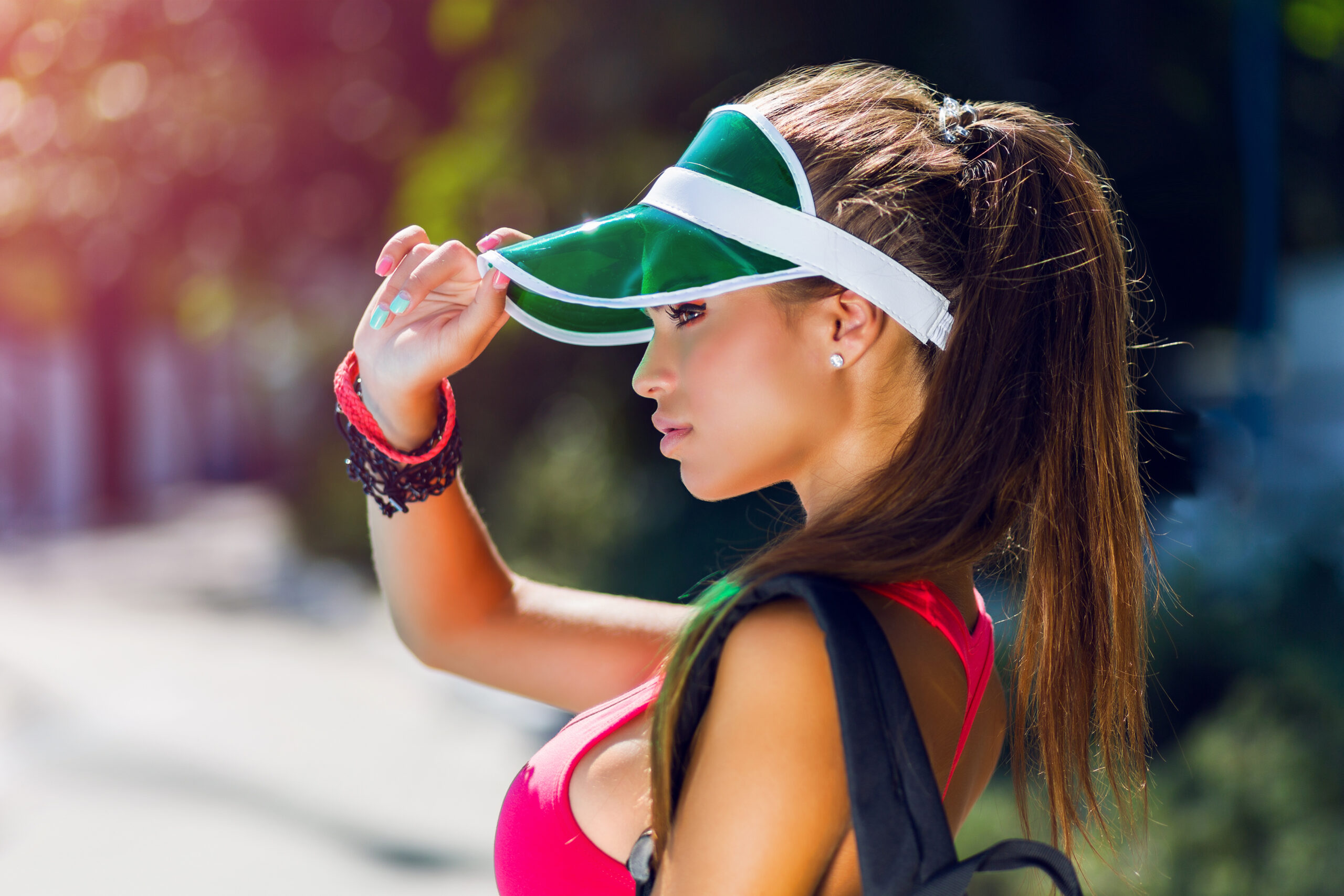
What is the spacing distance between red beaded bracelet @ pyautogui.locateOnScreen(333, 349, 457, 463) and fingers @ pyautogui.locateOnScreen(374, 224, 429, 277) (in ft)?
0.48

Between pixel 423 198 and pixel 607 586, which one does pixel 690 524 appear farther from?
pixel 423 198

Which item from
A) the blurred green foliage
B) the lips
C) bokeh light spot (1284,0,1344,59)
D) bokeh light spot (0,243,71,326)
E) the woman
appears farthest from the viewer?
bokeh light spot (0,243,71,326)

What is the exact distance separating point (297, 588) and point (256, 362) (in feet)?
38.0

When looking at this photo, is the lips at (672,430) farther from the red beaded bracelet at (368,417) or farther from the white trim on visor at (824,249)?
the red beaded bracelet at (368,417)

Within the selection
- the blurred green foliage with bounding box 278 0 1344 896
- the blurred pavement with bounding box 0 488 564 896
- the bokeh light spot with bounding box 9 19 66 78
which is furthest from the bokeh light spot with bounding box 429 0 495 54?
the blurred pavement with bounding box 0 488 564 896

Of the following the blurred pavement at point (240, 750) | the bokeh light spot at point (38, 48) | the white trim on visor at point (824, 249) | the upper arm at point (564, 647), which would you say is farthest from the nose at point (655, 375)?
the bokeh light spot at point (38, 48)

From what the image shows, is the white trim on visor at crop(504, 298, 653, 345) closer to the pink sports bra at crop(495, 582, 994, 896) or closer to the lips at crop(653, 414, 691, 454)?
the lips at crop(653, 414, 691, 454)

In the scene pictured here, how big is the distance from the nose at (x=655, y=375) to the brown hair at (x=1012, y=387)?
197 millimetres

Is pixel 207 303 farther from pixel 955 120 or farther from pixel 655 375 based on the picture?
pixel 955 120

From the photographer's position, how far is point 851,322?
1302mm

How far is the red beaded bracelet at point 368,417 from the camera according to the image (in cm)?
170

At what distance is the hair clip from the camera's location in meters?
1.37

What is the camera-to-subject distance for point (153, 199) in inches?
474

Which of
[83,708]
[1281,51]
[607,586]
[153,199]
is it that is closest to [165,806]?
[83,708]
